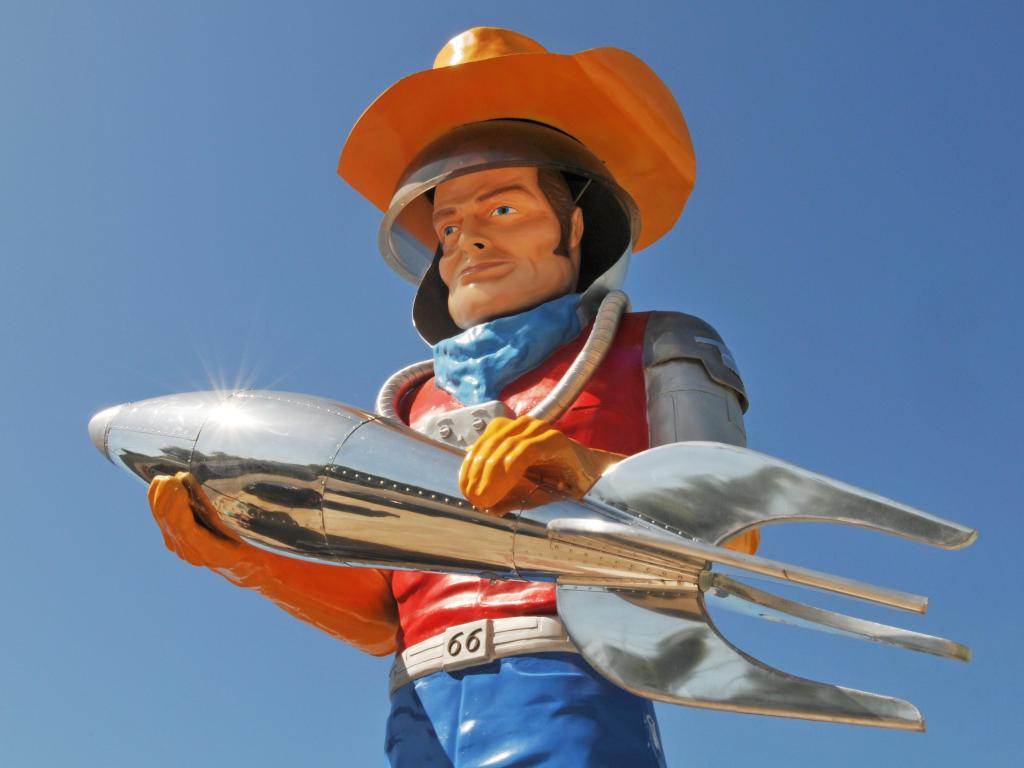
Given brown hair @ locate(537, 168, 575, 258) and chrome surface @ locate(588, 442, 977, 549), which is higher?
brown hair @ locate(537, 168, 575, 258)

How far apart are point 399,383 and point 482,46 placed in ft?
4.53

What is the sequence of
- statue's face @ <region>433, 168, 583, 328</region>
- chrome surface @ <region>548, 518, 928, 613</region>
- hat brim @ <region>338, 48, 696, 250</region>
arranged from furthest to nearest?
hat brim @ <region>338, 48, 696, 250</region> < statue's face @ <region>433, 168, 583, 328</region> < chrome surface @ <region>548, 518, 928, 613</region>

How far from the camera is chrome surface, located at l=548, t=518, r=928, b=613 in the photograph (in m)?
3.01

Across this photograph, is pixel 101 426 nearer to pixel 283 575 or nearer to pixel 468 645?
pixel 283 575

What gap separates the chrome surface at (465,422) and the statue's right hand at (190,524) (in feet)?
2.44

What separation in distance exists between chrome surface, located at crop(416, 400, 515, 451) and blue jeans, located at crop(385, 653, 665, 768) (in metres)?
0.76

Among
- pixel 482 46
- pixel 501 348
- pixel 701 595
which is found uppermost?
pixel 482 46

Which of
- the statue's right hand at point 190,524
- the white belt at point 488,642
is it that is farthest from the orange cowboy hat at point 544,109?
the white belt at point 488,642

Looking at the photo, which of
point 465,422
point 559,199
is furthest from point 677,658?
point 559,199

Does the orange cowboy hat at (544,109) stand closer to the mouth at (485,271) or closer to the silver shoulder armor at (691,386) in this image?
the mouth at (485,271)

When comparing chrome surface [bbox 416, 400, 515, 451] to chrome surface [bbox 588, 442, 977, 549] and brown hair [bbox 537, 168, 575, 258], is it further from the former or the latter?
brown hair [bbox 537, 168, 575, 258]

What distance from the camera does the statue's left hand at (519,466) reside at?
3332 mm

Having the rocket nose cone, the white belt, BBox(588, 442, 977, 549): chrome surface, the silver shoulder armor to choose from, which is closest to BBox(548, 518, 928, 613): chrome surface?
BBox(588, 442, 977, 549): chrome surface

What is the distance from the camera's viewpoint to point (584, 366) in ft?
13.5
